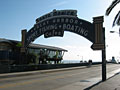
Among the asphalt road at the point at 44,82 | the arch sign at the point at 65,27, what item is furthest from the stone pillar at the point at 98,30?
the asphalt road at the point at 44,82

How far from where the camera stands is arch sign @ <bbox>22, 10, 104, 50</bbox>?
19375 millimetres

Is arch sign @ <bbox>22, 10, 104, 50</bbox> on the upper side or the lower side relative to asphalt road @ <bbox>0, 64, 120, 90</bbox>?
upper

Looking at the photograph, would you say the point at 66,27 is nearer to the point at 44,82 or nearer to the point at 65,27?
the point at 65,27

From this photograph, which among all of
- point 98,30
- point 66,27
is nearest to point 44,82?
point 98,30

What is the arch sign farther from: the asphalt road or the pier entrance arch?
the asphalt road

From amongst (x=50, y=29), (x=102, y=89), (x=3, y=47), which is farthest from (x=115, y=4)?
(x=3, y=47)

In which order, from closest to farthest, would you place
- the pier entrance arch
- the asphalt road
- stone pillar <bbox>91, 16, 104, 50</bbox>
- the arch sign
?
1. the asphalt road
2. stone pillar <bbox>91, 16, 104, 50</bbox>
3. the pier entrance arch
4. the arch sign

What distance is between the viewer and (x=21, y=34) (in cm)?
2791

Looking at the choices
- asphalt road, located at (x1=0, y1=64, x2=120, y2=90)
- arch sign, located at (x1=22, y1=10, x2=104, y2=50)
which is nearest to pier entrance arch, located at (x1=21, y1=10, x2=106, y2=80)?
arch sign, located at (x1=22, y1=10, x2=104, y2=50)

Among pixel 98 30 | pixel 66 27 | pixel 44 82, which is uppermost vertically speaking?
pixel 66 27

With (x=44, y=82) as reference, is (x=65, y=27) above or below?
above

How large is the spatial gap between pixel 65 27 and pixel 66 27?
147mm

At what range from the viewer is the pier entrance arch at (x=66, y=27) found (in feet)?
63.1

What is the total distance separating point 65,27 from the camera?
21.8 m
